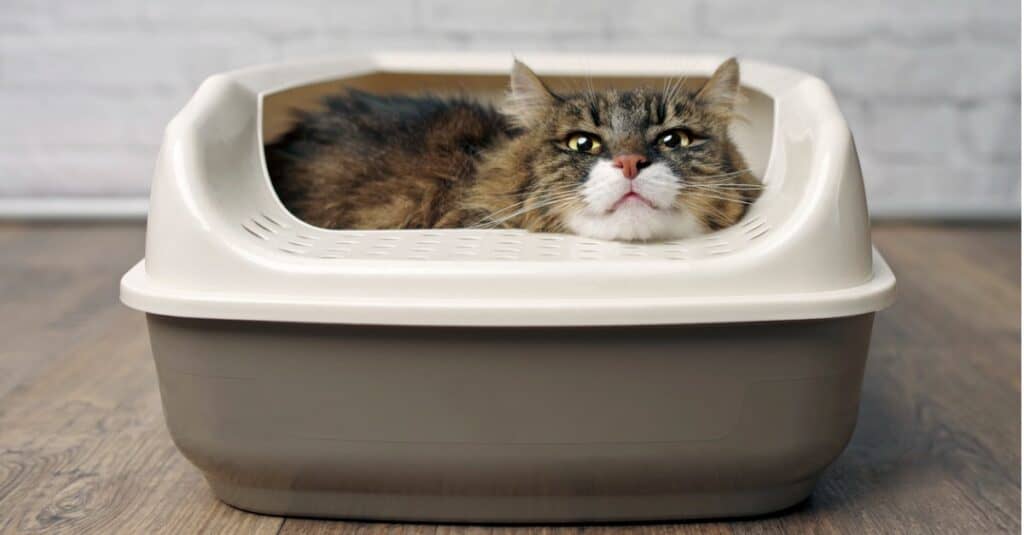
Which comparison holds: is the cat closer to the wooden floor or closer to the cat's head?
the cat's head

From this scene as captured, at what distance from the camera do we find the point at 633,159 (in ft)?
3.43

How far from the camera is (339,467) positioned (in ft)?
3.27

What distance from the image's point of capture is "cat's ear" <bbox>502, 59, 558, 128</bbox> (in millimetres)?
1206

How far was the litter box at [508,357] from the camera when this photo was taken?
911 millimetres

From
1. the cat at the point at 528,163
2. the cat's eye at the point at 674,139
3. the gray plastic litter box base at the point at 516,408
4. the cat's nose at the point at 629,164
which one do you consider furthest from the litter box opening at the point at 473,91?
the gray plastic litter box base at the point at 516,408

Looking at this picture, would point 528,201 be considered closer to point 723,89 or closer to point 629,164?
point 629,164

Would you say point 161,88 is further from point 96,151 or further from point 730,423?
point 730,423

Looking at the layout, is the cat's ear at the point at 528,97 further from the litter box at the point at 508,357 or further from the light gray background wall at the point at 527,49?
the light gray background wall at the point at 527,49

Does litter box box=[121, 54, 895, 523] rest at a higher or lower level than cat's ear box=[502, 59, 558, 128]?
lower

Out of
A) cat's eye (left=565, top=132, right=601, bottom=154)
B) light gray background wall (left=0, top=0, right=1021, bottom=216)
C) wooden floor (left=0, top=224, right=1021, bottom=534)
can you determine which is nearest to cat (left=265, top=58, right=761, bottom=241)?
cat's eye (left=565, top=132, right=601, bottom=154)

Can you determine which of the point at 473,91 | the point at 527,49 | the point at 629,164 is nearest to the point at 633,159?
the point at 629,164

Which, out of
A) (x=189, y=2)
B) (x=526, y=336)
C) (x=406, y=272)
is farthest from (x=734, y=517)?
(x=189, y=2)

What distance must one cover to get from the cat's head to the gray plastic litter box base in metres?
0.19

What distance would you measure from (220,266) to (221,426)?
0.17 m
